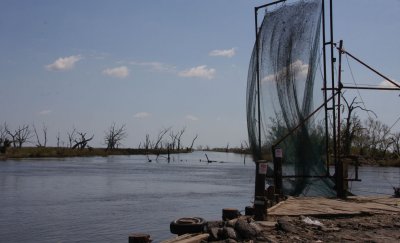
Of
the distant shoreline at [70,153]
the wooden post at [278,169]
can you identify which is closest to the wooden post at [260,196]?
the wooden post at [278,169]

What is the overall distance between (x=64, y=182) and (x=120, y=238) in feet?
60.4

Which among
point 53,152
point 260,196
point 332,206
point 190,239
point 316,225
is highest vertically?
point 53,152

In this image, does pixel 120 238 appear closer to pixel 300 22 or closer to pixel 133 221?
pixel 133 221

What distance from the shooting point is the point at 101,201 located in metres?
21.9

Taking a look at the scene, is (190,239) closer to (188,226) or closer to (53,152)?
(188,226)

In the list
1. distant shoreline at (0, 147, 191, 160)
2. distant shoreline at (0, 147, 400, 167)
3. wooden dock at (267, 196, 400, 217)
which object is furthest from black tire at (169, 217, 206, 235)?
distant shoreline at (0, 147, 191, 160)

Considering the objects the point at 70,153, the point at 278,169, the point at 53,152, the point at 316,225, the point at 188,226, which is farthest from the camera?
the point at 70,153

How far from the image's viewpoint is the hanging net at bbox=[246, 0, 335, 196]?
13.8 m

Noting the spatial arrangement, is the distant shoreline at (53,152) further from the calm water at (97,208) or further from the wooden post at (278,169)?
the wooden post at (278,169)

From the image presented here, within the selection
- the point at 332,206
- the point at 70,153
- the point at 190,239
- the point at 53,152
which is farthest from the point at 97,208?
the point at 70,153

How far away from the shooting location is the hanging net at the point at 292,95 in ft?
45.3

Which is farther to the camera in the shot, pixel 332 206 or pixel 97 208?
pixel 97 208

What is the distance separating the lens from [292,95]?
Result: 14.1 m

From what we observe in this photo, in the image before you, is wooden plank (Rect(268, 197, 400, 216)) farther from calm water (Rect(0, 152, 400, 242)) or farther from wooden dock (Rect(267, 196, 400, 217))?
calm water (Rect(0, 152, 400, 242))
